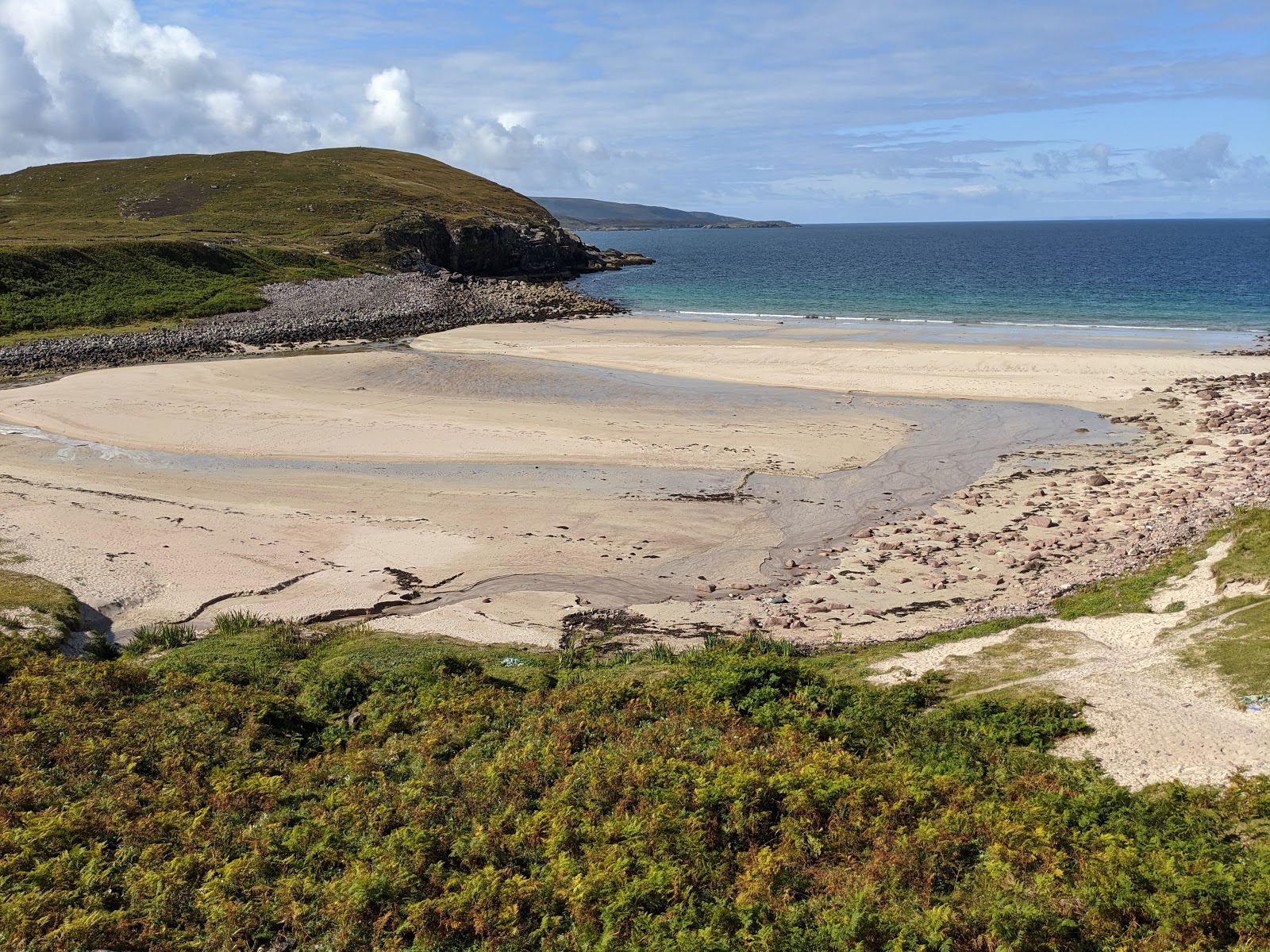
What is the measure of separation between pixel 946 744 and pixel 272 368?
42.4m

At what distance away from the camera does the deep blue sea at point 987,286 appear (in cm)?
6575

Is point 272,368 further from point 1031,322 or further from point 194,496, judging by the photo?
point 1031,322

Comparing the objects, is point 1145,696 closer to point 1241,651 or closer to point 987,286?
point 1241,651

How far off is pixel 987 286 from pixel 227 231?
77.9 metres

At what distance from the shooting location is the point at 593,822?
9.25 meters

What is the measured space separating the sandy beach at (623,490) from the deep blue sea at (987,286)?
2297cm

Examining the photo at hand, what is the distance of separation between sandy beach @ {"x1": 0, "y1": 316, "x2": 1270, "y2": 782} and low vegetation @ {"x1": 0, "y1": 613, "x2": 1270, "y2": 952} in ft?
6.63

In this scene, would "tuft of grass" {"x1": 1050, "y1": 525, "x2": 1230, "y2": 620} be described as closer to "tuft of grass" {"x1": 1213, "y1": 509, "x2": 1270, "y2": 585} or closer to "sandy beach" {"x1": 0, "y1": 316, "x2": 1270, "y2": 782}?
"tuft of grass" {"x1": 1213, "y1": 509, "x2": 1270, "y2": 585}

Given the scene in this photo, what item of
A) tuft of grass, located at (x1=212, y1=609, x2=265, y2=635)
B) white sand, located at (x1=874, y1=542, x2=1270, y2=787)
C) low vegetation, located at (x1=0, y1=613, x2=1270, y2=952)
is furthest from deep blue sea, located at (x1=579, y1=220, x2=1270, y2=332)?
low vegetation, located at (x1=0, y1=613, x2=1270, y2=952)

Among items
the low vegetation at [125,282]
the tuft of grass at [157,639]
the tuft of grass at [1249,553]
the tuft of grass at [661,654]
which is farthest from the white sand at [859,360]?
the tuft of grass at [157,639]

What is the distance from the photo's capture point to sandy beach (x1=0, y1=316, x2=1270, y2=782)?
18.3 metres

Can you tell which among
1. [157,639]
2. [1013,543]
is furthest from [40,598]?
[1013,543]

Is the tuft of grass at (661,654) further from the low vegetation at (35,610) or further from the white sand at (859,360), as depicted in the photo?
the white sand at (859,360)

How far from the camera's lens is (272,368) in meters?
45.1
